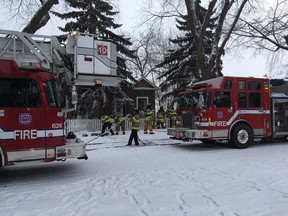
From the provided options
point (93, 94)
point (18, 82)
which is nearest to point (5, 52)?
point (18, 82)

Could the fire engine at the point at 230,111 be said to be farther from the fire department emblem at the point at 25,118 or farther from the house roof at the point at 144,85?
the house roof at the point at 144,85

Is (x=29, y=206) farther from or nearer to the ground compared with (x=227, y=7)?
nearer to the ground

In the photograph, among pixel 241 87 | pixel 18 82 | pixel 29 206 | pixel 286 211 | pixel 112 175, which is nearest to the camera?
pixel 286 211

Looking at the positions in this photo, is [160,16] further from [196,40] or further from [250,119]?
[250,119]

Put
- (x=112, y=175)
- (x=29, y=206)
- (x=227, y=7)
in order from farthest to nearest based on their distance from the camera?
(x=227, y=7) → (x=112, y=175) → (x=29, y=206)

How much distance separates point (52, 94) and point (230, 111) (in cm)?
711

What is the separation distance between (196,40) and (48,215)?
15.3m

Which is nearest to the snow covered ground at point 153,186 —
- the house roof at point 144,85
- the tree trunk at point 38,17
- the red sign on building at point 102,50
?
the red sign on building at point 102,50

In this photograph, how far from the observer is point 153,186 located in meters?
6.77

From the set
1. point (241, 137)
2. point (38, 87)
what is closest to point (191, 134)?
point (241, 137)

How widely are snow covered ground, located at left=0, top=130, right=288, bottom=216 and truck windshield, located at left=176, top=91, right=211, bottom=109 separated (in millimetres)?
2059

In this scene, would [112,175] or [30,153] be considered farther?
[112,175]

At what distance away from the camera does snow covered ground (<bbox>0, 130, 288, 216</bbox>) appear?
5.27 m

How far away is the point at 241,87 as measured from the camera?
1250cm
